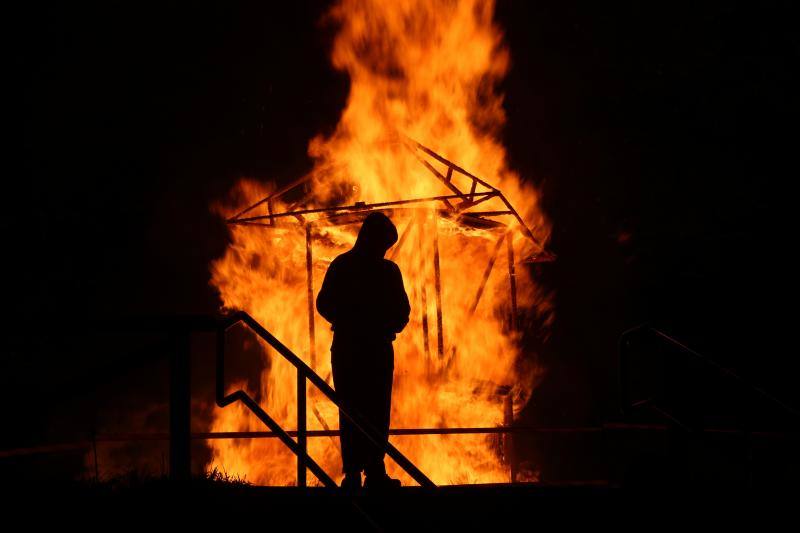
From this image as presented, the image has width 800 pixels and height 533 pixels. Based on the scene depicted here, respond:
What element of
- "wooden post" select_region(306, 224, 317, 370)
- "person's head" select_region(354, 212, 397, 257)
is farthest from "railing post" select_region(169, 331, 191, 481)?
"wooden post" select_region(306, 224, 317, 370)

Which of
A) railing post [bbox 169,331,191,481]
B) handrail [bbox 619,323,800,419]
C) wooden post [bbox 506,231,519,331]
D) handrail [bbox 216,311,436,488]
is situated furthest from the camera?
wooden post [bbox 506,231,519,331]

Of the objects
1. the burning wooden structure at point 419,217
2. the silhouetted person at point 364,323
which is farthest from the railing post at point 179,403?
the burning wooden structure at point 419,217

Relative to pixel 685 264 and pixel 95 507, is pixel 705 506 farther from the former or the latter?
pixel 685 264

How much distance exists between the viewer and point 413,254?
1030cm

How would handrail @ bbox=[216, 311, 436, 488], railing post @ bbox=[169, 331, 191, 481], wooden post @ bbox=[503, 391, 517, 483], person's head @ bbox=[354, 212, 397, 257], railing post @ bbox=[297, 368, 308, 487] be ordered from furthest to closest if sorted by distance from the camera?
wooden post @ bbox=[503, 391, 517, 483] < person's head @ bbox=[354, 212, 397, 257] < railing post @ bbox=[297, 368, 308, 487] < handrail @ bbox=[216, 311, 436, 488] < railing post @ bbox=[169, 331, 191, 481]

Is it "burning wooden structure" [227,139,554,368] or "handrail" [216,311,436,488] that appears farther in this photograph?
"burning wooden structure" [227,139,554,368]

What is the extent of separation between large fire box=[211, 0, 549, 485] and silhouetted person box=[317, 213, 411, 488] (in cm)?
355

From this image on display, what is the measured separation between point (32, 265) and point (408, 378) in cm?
825

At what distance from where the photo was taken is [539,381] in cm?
1383

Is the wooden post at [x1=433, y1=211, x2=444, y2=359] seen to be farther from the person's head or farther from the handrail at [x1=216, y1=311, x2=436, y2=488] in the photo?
the handrail at [x1=216, y1=311, x2=436, y2=488]

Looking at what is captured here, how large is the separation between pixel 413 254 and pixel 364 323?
5.21 meters

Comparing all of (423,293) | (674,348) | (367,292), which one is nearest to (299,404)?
(367,292)

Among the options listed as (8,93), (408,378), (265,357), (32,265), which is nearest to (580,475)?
(408,378)

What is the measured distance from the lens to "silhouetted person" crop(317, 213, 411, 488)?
5094 millimetres
